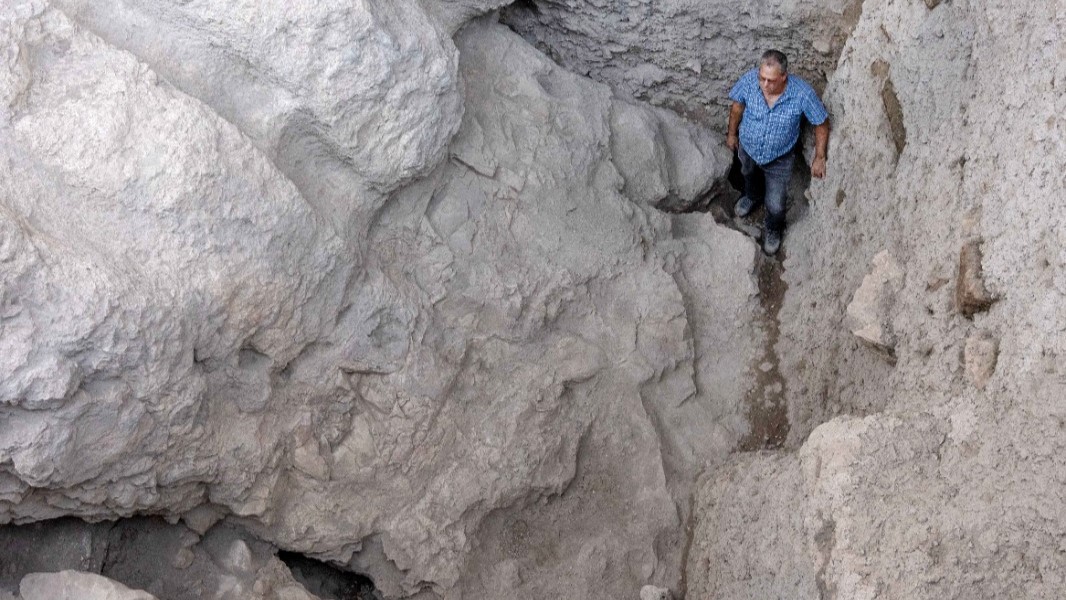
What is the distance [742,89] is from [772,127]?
197 mm

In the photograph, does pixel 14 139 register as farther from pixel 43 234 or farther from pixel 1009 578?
pixel 1009 578

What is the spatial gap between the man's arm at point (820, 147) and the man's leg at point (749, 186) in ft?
1.21

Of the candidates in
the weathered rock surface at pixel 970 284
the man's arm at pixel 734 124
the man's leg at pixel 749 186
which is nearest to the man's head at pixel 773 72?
the man's arm at pixel 734 124

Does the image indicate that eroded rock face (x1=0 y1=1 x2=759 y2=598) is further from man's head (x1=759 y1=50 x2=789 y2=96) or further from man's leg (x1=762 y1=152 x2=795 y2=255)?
man's head (x1=759 y1=50 x2=789 y2=96)

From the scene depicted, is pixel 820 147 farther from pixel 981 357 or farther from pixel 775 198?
pixel 981 357

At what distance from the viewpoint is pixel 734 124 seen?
13.2 feet

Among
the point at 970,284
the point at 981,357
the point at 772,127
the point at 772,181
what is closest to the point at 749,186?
the point at 772,181

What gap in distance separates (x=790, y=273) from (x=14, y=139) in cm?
269

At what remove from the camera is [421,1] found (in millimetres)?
3285

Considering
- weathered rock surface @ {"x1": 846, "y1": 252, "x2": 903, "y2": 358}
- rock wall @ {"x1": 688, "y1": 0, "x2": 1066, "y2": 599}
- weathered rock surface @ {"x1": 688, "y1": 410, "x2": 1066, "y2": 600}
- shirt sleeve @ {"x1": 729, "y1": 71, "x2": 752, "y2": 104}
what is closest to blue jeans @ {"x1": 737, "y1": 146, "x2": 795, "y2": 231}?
shirt sleeve @ {"x1": 729, "y1": 71, "x2": 752, "y2": 104}

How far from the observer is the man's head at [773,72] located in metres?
3.61

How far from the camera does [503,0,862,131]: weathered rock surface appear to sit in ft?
12.3

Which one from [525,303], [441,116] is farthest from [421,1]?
[525,303]

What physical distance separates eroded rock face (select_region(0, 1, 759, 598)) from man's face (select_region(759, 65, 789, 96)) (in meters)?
0.47
